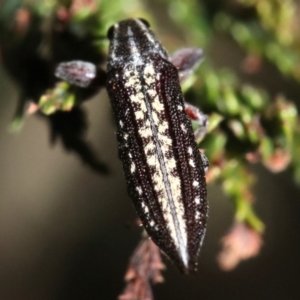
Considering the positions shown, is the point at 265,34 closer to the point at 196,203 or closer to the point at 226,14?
the point at 226,14

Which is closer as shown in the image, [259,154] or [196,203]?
[196,203]

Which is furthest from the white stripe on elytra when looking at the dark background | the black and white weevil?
the dark background

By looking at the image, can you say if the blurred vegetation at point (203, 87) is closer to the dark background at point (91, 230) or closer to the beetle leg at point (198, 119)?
the beetle leg at point (198, 119)

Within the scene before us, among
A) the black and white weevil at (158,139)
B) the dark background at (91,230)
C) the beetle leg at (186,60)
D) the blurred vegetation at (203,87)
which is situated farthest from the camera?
the dark background at (91,230)

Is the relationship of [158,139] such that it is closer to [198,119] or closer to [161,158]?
[161,158]

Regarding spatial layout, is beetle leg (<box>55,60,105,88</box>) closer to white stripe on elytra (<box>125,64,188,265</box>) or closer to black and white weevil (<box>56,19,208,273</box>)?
black and white weevil (<box>56,19,208,273</box>)

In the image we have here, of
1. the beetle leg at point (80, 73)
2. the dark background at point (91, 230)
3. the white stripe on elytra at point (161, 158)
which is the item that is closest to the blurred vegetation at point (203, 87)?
the beetle leg at point (80, 73)

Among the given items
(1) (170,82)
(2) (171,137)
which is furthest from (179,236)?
(1) (170,82)
